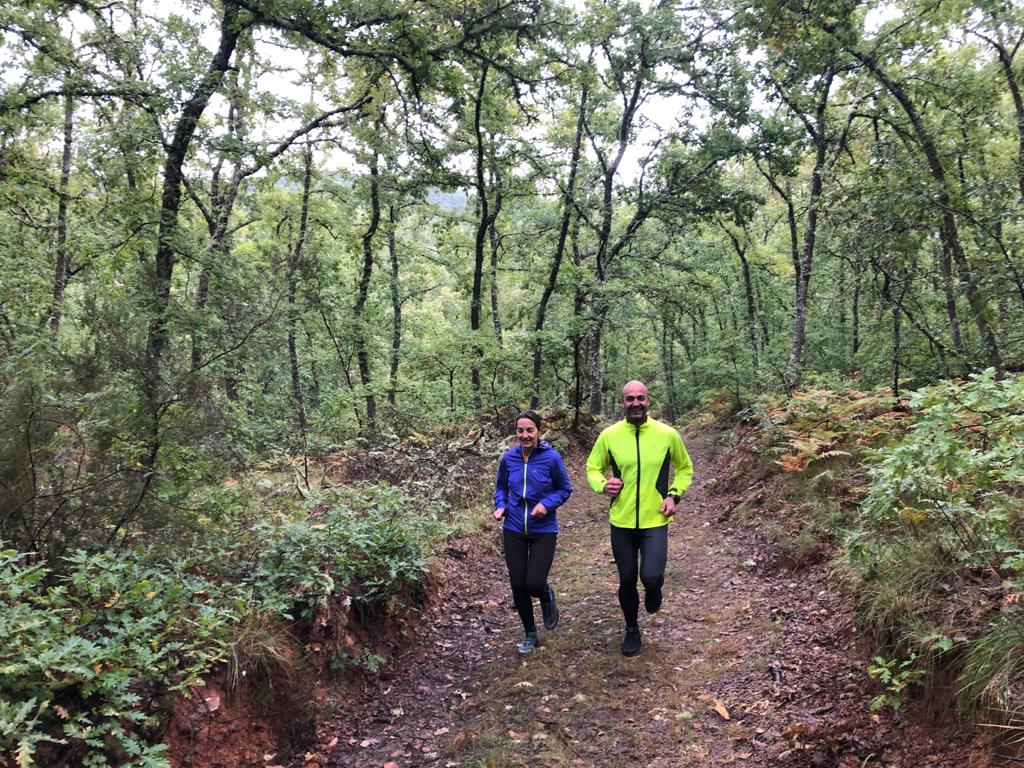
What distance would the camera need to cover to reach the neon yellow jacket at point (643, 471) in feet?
15.3

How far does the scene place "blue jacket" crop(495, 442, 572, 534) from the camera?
493 centimetres

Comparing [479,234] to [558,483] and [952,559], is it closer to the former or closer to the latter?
[558,483]

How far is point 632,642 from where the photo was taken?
4887 mm

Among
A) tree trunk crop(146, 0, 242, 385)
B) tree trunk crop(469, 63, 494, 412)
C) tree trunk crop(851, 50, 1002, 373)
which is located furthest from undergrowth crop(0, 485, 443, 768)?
tree trunk crop(469, 63, 494, 412)

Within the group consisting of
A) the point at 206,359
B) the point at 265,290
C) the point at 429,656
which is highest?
the point at 265,290

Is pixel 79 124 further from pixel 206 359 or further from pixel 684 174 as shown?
pixel 684 174

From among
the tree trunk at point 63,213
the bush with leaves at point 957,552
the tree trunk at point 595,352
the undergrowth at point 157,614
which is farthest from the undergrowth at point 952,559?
the tree trunk at point 63,213

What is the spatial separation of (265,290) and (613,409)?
3560cm

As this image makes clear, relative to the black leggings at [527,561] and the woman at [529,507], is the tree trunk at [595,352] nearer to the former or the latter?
the woman at [529,507]

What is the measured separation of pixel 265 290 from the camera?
7504 mm

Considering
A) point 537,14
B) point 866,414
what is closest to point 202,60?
point 537,14

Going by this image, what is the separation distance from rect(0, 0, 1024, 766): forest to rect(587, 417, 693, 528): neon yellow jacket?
1.51m

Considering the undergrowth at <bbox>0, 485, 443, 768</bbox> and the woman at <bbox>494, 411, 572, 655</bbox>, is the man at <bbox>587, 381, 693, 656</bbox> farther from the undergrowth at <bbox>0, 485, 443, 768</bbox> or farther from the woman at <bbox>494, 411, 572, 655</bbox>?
the undergrowth at <bbox>0, 485, 443, 768</bbox>

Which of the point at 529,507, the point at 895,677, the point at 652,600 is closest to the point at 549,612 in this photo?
the point at 652,600
